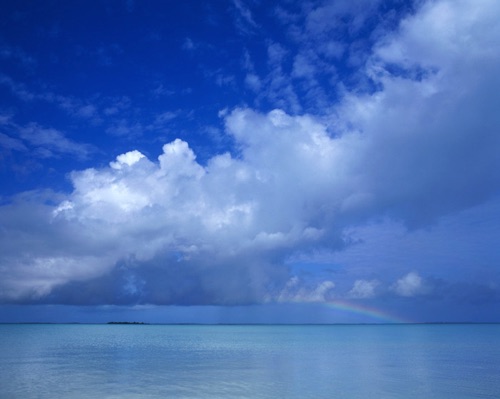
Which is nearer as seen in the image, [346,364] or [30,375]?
[30,375]

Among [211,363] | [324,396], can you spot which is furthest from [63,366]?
[324,396]

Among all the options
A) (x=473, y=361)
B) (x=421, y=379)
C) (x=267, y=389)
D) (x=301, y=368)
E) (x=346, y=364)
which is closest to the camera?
(x=267, y=389)

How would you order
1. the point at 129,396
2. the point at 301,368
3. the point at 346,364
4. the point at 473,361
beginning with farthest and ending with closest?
the point at 473,361, the point at 346,364, the point at 301,368, the point at 129,396

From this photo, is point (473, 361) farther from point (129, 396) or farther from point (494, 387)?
point (129, 396)

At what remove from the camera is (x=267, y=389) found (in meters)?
30.2

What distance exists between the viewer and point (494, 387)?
31.5m

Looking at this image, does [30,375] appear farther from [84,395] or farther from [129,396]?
[129,396]

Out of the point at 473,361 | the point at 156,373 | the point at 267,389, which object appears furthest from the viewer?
the point at 473,361

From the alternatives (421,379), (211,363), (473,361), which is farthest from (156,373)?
(473,361)

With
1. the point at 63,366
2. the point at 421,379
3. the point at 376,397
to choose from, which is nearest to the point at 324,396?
the point at 376,397

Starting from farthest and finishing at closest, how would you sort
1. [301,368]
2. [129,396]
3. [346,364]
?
[346,364]
[301,368]
[129,396]

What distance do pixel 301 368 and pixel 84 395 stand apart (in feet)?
71.6

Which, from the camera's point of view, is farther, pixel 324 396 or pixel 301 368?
pixel 301 368

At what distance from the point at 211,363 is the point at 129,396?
64.6 feet
